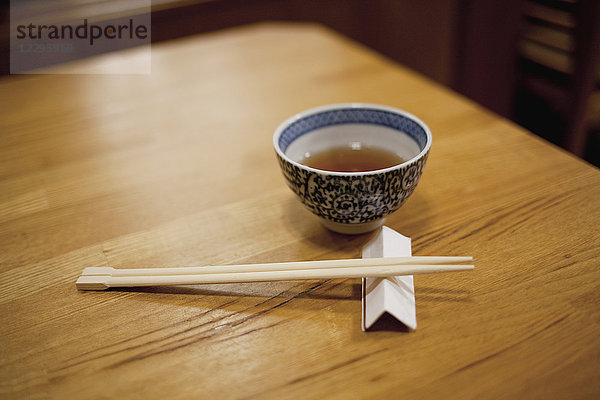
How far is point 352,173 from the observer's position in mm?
565

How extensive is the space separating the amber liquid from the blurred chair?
1.31 meters

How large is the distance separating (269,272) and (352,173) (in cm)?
15

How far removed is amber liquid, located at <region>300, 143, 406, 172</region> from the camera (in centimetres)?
70

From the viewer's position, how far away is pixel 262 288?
1.98 feet

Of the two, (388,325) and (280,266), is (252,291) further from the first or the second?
(388,325)

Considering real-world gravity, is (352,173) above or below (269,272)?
above

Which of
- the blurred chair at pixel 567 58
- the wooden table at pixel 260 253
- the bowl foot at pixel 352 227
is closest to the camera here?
the wooden table at pixel 260 253

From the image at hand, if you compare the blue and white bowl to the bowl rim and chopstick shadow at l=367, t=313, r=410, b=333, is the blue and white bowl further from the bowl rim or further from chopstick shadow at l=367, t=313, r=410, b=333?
chopstick shadow at l=367, t=313, r=410, b=333

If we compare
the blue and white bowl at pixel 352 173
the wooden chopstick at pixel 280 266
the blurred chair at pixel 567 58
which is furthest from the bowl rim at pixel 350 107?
the blurred chair at pixel 567 58

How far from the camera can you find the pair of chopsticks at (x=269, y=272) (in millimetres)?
556

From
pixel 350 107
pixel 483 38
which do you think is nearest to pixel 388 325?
pixel 350 107

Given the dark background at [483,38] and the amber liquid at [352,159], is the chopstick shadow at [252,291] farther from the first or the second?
the dark background at [483,38]

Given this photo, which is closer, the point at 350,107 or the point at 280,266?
the point at 280,266

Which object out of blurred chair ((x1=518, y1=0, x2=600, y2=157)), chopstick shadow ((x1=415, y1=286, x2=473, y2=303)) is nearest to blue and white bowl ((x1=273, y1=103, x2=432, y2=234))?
chopstick shadow ((x1=415, y1=286, x2=473, y2=303))
